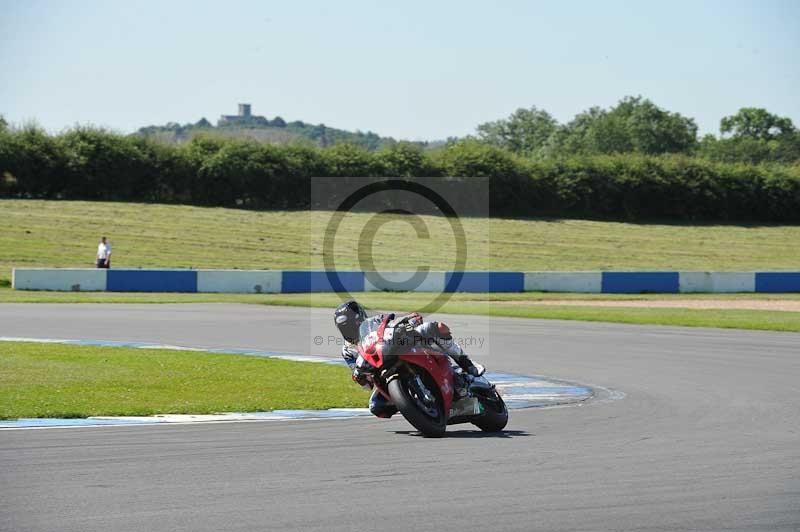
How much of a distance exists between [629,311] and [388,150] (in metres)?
34.4

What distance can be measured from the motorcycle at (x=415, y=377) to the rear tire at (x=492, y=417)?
10cm

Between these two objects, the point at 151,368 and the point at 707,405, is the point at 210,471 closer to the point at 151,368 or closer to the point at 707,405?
the point at 707,405

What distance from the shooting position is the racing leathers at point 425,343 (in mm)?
9914

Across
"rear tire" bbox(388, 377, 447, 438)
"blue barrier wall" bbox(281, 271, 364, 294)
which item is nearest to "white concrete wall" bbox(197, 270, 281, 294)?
"blue barrier wall" bbox(281, 271, 364, 294)

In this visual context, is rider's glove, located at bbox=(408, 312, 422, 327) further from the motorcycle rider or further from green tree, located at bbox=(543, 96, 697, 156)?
green tree, located at bbox=(543, 96, 697, 156)

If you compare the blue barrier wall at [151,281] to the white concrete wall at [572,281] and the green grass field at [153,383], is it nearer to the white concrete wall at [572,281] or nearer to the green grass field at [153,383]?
the white concrete wall at [572,281]

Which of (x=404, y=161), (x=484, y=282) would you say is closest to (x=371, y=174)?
(x=404, y=161)

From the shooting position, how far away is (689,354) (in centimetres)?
1933

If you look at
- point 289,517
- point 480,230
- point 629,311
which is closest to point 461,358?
point 289,517

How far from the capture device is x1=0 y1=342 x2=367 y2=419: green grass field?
39.0 ft

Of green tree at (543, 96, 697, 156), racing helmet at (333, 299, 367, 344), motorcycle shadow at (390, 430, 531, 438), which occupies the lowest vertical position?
motorcycle shadow at (390, 430, 531, 438)

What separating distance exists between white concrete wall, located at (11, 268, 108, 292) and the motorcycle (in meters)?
26.1

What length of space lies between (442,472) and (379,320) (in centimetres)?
253

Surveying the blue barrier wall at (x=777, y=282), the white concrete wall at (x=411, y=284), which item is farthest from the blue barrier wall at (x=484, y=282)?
the blue barrier wall at (x=777, y=282)
